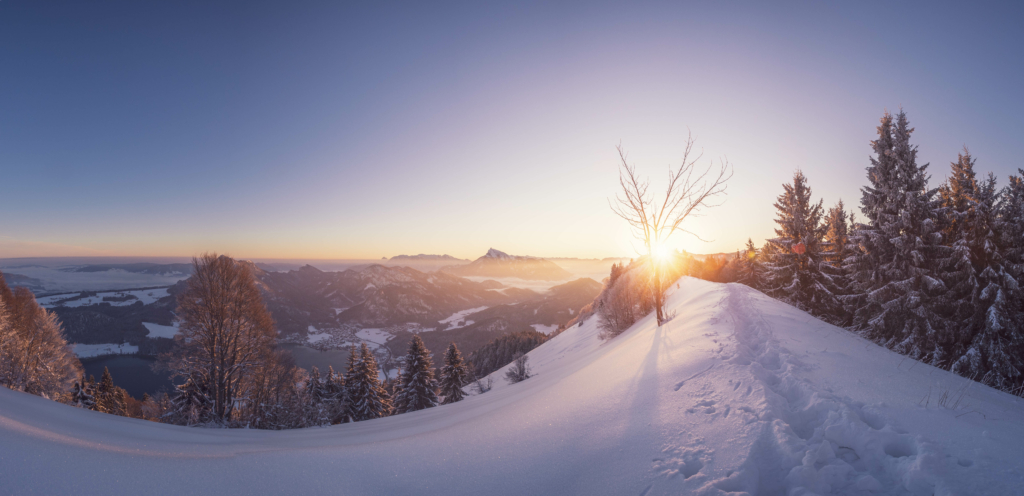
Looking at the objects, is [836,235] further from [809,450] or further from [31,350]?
[31,350]

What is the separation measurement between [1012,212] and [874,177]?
4682 mm

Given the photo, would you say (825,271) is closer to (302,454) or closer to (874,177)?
(874,177)

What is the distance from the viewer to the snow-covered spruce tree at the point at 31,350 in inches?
487

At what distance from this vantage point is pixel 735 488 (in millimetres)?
2363

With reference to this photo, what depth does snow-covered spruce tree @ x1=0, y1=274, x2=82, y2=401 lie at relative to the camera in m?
12.4

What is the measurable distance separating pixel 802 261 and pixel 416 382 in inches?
1135

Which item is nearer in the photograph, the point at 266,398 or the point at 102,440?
the point at 102,440

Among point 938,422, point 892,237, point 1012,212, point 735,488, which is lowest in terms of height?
point 735,488

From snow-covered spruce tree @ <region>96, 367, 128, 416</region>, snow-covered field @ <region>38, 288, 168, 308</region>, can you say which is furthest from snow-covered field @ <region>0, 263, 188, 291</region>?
snow-covered spruce tree @ <region>96, 367, 128, 416</region>

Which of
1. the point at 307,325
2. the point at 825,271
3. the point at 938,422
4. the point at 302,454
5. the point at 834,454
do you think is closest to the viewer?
the point at 834,454

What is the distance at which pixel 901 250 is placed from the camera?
15.5 metres

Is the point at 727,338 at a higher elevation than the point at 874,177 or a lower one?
lower

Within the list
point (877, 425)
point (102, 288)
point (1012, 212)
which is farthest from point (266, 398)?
point (102, 288)

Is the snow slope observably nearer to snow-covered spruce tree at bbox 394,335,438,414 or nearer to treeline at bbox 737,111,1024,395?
treeline at bbox 737,111,1024,395
